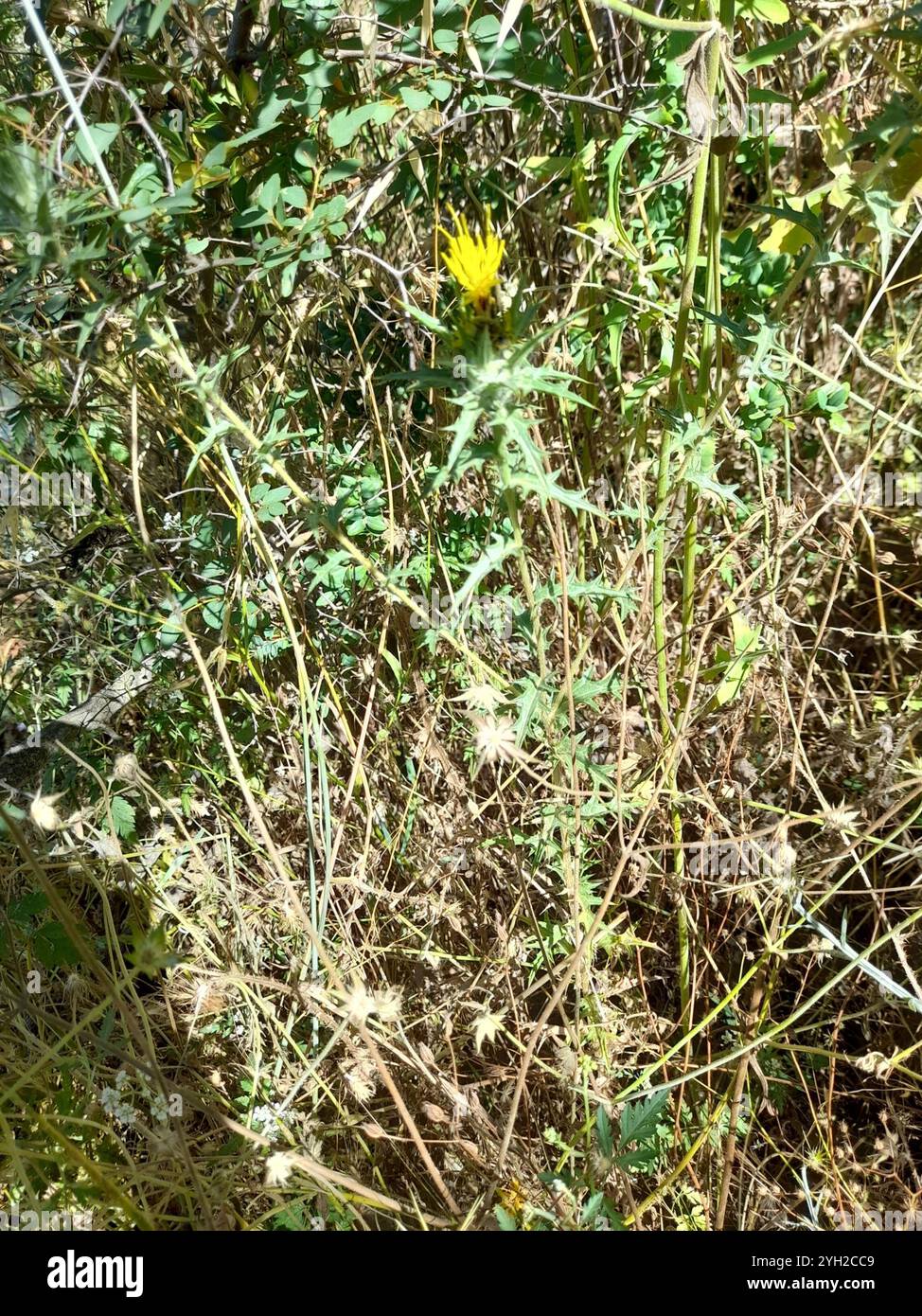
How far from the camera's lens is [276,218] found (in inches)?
44.9

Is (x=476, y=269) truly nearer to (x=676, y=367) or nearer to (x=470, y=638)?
(x=676, y=367)

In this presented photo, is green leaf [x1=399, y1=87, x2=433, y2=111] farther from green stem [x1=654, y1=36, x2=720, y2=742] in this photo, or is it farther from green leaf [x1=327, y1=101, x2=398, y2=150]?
green stem [x1=654, y1=36, x2=720, y2=742]

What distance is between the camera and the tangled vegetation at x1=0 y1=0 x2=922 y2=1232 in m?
1.13

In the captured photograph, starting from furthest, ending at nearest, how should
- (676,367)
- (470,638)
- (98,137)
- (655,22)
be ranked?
(470,638), (676,367), (98,137), (655,22)

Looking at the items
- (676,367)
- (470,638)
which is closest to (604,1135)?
(470,638)

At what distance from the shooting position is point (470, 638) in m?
1.42

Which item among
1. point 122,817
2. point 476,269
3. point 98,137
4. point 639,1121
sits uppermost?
point 98,137

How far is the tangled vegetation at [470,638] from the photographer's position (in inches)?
44.6

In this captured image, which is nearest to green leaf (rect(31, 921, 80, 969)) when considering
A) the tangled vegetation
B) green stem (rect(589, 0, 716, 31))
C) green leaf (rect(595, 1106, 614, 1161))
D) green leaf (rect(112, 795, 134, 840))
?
the tangled vegetation

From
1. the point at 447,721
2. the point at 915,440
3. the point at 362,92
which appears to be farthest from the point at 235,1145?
the point at 915,440

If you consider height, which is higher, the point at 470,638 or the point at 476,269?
the point at 476,269

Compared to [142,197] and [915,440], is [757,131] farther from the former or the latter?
[142,197]
